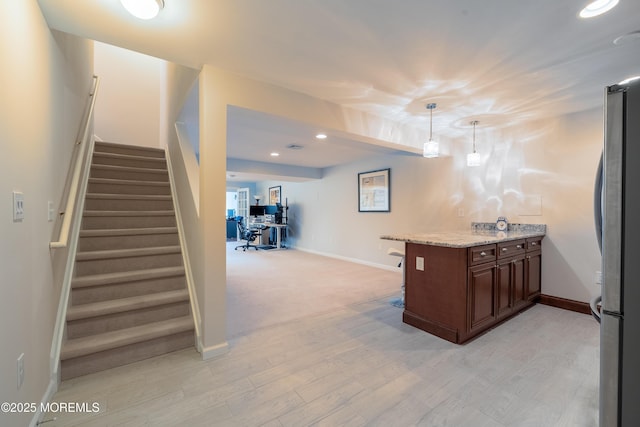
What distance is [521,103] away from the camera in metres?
2.91

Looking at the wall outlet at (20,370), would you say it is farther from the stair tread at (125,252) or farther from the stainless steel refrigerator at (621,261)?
the stainless steel refrigerator at (621,261)

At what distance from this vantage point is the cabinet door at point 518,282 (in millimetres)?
3008

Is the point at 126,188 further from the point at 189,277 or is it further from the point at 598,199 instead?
the point at 598,199

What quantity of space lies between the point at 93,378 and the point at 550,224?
4802 millimetres

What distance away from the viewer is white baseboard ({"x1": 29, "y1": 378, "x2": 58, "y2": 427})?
1463mm

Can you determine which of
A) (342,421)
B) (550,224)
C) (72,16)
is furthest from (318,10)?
(550,224)

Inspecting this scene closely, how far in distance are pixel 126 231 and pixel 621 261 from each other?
3.57 meters

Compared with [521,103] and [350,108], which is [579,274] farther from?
[350,108]

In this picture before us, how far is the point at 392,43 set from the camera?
1.88m

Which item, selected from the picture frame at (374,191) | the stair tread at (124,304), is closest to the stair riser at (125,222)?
the stair tread at (124,304)

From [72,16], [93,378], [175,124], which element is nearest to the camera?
[72,16]

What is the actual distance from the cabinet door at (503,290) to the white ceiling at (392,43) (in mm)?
1736

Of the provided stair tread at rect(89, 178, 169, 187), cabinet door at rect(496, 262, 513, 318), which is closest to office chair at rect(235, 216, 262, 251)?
stair tread at rect(89, 178, 169, 187)

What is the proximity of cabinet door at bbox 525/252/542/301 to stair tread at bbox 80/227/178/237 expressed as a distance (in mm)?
4093
